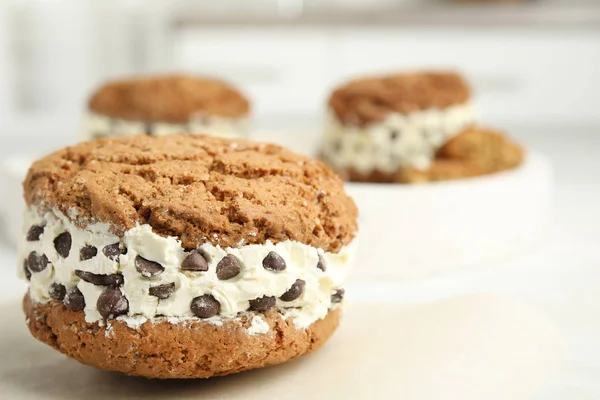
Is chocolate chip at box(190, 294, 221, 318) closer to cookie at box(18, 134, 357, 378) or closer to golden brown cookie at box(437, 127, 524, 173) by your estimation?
cookie at box(18, 134, 357, 378)

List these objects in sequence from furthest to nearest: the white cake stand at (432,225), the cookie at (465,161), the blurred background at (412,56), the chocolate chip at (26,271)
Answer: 1. the blurred background at (412,56)
2. the cookie at (465,161)
3. the white cake stand at (432,225)
4. the chocolate chip at (26,271)

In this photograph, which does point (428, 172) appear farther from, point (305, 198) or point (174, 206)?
point (174, 206)

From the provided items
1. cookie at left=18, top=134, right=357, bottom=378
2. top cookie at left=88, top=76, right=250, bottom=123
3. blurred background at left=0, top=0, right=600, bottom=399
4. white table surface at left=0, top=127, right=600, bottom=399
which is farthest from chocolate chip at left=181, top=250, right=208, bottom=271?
blurred background at left=0, top=0, right=600, bottom=399

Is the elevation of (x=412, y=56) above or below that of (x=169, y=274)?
below

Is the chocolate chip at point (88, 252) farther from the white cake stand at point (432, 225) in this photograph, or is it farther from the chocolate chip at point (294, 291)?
the white cake stand at point (432, 225)

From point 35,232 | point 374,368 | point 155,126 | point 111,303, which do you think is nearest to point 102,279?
point 111,303

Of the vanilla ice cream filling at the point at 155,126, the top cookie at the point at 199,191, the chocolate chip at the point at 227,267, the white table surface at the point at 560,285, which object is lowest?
the white table surface at the point at 560,285

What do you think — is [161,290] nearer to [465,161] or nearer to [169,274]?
[169,274]

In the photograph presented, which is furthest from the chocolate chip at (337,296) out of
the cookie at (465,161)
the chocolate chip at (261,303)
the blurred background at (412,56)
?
the blurred background at (412,56)

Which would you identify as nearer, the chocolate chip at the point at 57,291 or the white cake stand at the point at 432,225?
the chocolate chip at the point at 57,291
